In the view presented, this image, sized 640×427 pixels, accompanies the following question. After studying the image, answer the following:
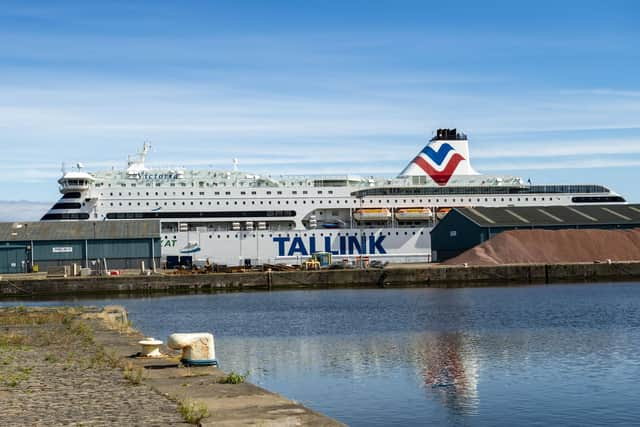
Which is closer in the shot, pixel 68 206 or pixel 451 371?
pixel 451 371

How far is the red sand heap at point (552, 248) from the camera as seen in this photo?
55.3 m

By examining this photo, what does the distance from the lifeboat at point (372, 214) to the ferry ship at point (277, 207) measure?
0.24 feet

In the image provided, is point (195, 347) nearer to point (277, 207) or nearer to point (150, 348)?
point (150, 348)

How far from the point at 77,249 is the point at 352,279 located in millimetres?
17634

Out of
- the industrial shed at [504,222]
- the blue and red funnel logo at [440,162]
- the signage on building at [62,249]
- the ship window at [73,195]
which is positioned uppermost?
the blue and red funnel logo at [440,162]

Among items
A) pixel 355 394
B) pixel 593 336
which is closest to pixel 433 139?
pixel 593 336

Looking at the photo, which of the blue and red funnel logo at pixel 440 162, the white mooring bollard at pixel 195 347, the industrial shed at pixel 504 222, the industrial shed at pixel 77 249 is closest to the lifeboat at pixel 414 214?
the industrial shed at pixel 504 222

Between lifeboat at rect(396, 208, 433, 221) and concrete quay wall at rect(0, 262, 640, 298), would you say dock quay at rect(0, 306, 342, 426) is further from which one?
lifeboat at rect(396, 208, 433, 221)

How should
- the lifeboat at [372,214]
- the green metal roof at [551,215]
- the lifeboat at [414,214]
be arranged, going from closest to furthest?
1. the green metal roof at [551,215]
2. the lifeboat at [372,214]
3. the lifeboat at [414,214]

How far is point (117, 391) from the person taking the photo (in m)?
13.0

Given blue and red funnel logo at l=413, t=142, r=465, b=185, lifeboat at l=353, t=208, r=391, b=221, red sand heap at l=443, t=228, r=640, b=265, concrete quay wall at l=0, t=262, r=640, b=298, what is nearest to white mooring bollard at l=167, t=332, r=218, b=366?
concrete quay wall at l=0, t=262, r=640, b=298

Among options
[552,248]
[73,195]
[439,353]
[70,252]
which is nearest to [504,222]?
[552,248]

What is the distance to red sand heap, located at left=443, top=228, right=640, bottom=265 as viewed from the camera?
5534 centimetres

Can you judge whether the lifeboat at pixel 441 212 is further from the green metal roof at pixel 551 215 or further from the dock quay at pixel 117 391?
the dock quay at pixel 117 391
